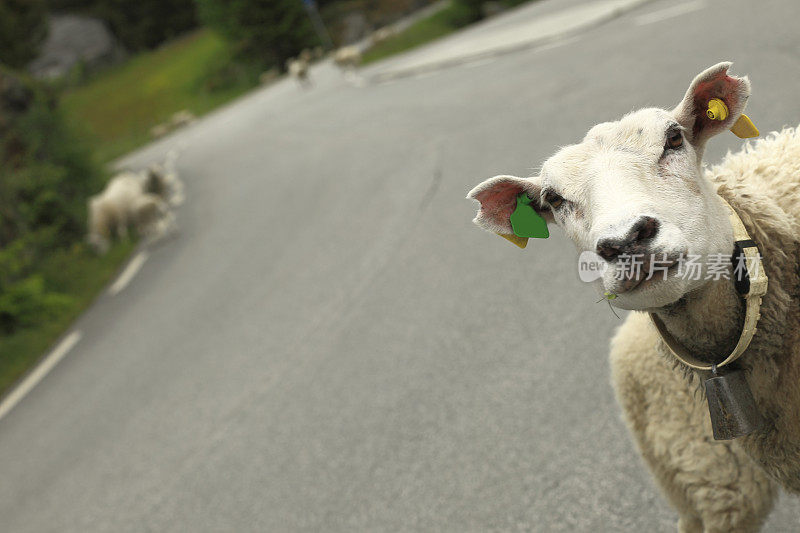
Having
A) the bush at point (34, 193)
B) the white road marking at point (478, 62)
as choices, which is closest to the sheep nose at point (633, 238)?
the bush at point (34, 193)

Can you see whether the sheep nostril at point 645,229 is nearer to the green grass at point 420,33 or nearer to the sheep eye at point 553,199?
the sheep eye at point 553,199

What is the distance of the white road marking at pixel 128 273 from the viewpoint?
11.4 m

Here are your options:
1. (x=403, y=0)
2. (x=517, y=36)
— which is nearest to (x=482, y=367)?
(x=517, y=36)

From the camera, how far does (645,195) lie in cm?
216

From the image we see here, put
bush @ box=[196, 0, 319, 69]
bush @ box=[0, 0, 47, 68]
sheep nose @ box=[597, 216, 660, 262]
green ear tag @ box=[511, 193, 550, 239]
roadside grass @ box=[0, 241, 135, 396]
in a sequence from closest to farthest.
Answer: sheep nose @ box=[597, 216, 660, 262] < green ear tag @ box=[511, 193, 550, 239] < roadside grass @ box=[0, 241, 135, 396] < bush @ box=[196, 0, 319, 69] < bush @ box=[0, 0, 47, 68]

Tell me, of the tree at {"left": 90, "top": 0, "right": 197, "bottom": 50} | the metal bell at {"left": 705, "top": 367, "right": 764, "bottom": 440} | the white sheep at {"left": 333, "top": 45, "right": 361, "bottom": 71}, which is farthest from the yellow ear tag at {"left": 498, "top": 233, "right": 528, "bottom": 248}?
the tree at {"left": 90, "top": 0, "right": 197, "bottom": 50}

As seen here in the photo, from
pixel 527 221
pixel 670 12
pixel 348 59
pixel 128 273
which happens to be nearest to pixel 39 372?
pixel 128 273

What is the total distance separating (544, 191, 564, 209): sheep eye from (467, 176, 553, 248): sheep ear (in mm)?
62

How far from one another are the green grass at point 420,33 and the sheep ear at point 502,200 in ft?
75.4

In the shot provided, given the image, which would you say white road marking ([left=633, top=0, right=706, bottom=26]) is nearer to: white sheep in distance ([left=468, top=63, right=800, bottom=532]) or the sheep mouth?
white sheep in distance ([left=468, top=63, right=800, bottom=532])

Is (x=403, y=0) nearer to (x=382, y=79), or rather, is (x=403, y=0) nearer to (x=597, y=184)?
(x=382, y=79)

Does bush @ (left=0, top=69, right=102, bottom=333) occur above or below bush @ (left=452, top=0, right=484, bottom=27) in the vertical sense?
above

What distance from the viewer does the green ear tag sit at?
2654 mm

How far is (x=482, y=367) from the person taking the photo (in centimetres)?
520
